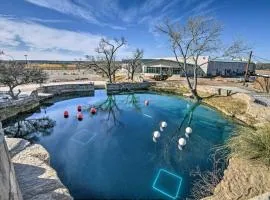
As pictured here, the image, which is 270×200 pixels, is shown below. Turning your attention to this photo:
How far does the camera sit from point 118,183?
854cm

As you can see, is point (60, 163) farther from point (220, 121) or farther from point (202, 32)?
point (202, 32)

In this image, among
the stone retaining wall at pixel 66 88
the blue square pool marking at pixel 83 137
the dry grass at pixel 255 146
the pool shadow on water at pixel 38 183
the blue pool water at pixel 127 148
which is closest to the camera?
the dry grass at pixel 255 146

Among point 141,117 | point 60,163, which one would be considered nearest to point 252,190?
point 60,163

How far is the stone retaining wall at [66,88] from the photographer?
967 inches

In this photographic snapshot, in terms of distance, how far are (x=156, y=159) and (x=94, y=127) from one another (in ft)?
20.6

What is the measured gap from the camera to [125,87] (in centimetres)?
2894

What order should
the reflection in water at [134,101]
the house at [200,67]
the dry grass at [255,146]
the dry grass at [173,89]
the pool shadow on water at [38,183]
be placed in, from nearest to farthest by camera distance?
the dry grass at [255,146] → the pool shadow on water at [38,183] → the reflection in water at [134,101] → the dry grass at [173,89] → the house at [200,67]

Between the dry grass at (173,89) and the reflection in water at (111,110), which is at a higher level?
the dry grass at (173,89)

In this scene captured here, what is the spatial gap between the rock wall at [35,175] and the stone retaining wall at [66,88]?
654 inches

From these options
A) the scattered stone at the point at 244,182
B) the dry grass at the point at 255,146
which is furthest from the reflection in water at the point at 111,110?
Result: the dry grass at the point at 255,146

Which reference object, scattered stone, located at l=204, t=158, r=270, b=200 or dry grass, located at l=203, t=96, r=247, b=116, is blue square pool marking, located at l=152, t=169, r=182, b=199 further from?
dry grass, located at l=203, t=96, r=247, b=116

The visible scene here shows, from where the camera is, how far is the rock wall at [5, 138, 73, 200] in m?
5.80

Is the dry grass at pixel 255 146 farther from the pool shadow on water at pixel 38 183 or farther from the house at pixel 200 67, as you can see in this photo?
the house at pixel 200 67

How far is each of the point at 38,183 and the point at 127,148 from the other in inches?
239
